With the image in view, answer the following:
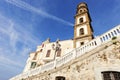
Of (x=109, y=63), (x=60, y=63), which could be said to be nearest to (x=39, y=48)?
(x=60, y=63)

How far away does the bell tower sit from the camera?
2295 cm

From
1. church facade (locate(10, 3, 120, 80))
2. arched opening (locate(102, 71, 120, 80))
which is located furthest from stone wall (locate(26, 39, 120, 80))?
arched opening (locate(102, 71, 120, 80))

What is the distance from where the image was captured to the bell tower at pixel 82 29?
23.0 meters

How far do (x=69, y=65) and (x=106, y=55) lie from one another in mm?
3288

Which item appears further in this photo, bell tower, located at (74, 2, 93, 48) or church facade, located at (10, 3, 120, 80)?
bell tower, located at (74, 2, 93, 48)

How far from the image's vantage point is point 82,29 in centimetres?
2498

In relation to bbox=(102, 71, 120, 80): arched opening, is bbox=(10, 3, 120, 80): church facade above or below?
above

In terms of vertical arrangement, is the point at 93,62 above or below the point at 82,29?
below

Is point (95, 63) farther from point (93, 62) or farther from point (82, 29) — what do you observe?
point (82, 29)

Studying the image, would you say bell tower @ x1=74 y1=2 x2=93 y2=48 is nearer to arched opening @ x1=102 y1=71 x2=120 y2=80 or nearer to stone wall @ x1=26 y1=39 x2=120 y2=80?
stone wall @ x1=26 y1=39 x2=120 y2=80

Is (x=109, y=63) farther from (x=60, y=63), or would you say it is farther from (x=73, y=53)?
(x=60, y=63)

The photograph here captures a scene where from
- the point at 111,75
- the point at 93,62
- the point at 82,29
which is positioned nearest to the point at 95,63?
the point at 93,62

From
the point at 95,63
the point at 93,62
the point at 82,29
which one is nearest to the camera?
the point at 95,63

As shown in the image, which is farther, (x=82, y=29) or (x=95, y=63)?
(x=82, y=29)
